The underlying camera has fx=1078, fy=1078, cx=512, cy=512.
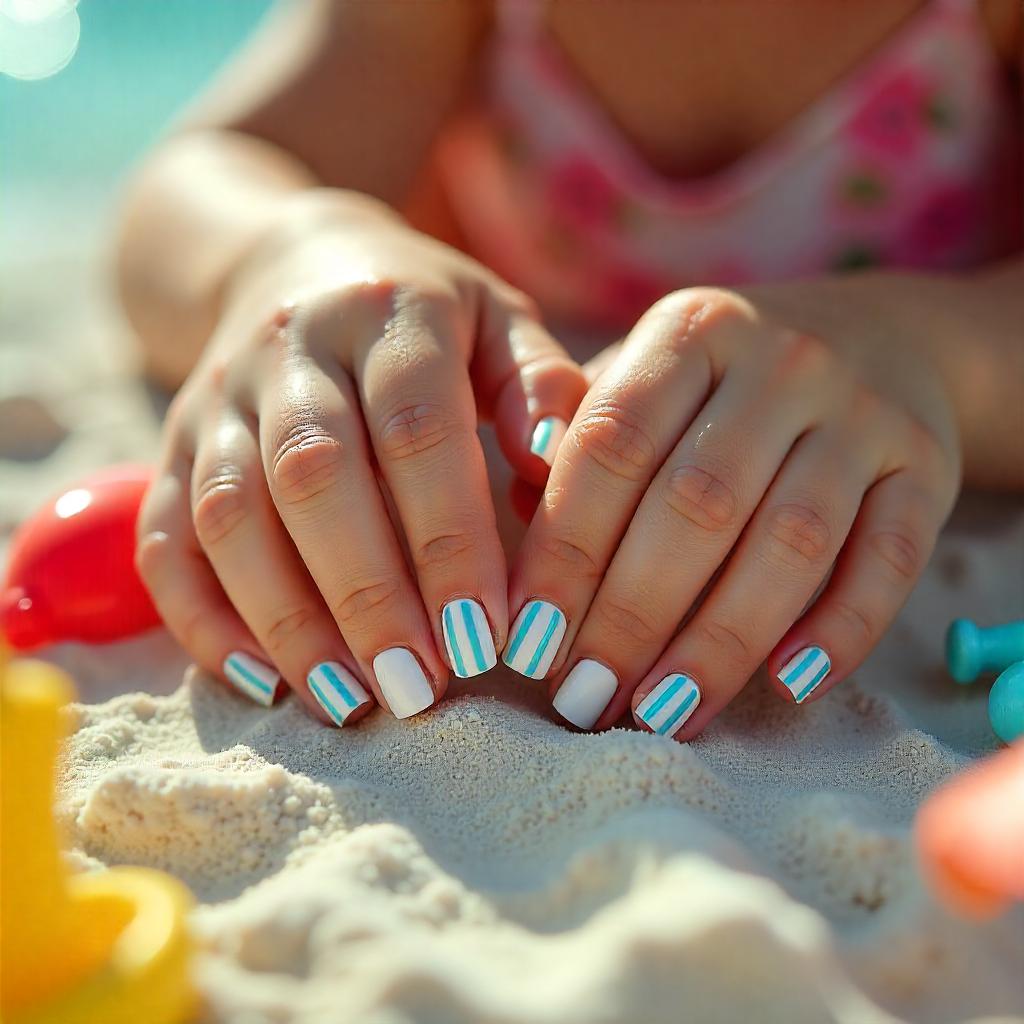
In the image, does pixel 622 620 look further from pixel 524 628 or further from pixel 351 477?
pixel 351 477

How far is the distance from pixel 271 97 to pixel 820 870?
1351 millimetres

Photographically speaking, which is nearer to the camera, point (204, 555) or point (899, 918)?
point (899, 918)

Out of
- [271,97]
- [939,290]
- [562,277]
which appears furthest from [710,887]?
[271,97]

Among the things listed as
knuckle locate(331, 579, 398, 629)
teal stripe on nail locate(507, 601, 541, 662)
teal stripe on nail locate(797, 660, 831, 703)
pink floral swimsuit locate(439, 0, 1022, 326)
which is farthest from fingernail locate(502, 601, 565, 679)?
pink floral swimsuit locate(439, 0, 1022, 326)

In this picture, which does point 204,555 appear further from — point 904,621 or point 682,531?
point 904,621

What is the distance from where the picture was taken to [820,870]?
684mm

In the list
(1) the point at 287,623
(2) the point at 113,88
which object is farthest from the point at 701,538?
(2) the point at 113,88

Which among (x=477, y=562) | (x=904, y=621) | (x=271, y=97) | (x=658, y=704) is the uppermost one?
(x=271, y=97)

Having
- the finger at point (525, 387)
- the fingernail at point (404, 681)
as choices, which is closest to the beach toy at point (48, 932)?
the fingernail at point (404, 681)

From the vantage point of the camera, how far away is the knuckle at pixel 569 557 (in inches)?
33.9

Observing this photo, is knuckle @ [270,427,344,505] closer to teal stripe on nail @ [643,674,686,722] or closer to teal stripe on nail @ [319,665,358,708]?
teal stripe on nail @ [319,665,358,708]

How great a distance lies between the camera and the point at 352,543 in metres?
0.85

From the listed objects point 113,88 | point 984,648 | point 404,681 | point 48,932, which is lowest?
point 113,88

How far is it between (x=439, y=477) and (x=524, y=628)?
0.45 ft
